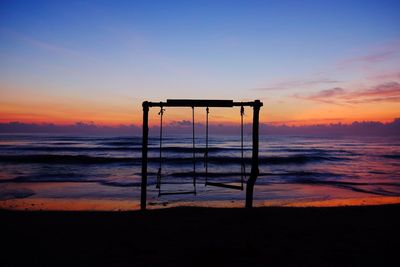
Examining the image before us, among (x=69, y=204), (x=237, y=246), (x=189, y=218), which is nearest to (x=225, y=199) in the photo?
(x=189, y=218)

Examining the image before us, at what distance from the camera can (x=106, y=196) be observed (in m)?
12.1

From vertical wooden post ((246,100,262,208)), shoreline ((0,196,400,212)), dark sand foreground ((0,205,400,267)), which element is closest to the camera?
dark sand foreground ((0,205,400,267))

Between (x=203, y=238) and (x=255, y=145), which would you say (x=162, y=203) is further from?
(x=203, y=238)

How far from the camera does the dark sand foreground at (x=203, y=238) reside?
493cm

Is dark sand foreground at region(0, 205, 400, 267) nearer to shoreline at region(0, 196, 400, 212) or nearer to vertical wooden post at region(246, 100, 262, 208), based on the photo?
vertical wooden post at region(246, 100, 262, 208)

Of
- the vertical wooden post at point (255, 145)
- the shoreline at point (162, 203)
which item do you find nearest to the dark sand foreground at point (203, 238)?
the vertical wooden post at point (255, 145)

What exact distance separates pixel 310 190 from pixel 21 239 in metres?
11.5

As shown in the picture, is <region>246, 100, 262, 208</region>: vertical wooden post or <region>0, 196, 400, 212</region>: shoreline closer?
<region>246, 100, 262, 208</region>: vertical wooden post

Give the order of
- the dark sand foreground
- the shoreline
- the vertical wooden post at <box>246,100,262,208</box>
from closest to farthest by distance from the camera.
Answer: the dark sand foreground → the vertical wooden post at <box>246,100,262,208</box> → the shoreline

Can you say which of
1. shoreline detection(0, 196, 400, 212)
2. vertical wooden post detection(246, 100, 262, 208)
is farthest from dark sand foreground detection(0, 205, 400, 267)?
shoreline detection(0, 196, 400, 212)

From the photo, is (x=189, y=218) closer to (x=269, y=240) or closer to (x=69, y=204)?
(x=269, y=240)

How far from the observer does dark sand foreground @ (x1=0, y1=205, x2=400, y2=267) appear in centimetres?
493

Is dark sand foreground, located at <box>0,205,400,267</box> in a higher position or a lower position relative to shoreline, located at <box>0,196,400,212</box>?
higher

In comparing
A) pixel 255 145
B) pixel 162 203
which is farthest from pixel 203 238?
pixel 162 203
